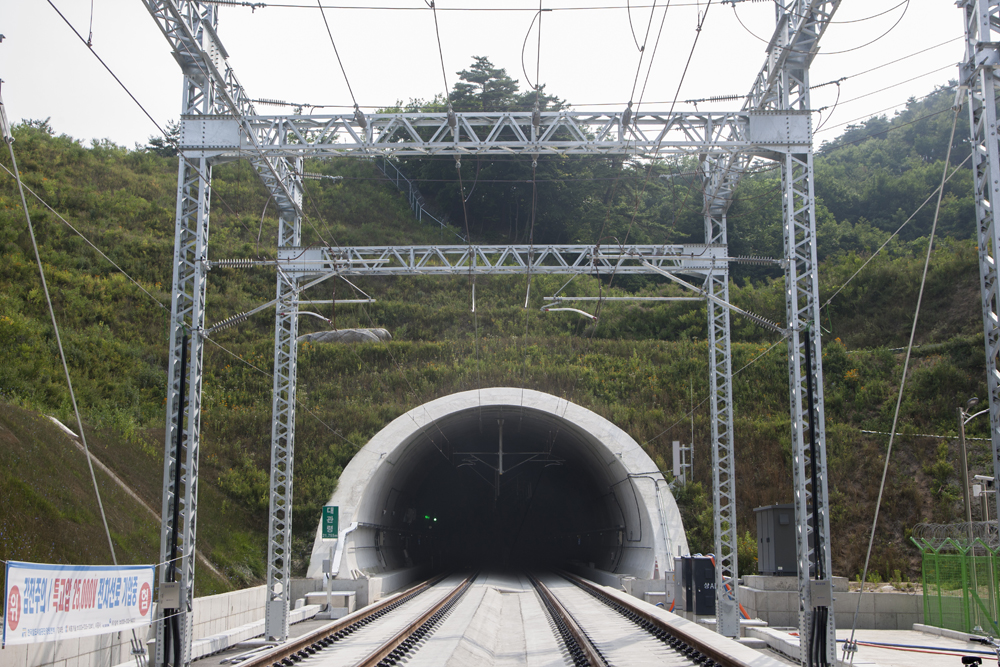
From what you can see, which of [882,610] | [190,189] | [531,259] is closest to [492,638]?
[531,259]

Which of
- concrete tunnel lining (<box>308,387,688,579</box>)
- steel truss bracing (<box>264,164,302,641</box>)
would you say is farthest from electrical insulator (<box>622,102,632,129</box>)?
concrete tunnel lining (<box>308,387,688,579</box>)

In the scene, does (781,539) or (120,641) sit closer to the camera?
(120,641)

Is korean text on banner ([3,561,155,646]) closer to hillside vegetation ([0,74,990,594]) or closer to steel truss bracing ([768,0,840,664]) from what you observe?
hillside vegetation ([0,74,990,594])

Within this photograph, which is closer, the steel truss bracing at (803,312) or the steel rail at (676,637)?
the steel rail at (676,637)

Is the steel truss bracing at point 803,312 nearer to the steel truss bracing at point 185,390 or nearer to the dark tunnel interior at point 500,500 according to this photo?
the steel truss bracing at point 185,390

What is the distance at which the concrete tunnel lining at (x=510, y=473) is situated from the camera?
75.3 ft

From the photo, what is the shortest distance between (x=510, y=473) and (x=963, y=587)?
99.2 ft

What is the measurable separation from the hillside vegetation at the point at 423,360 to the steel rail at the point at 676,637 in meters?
7.69

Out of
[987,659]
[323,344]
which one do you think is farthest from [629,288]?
[987,659]

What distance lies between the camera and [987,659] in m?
11.1

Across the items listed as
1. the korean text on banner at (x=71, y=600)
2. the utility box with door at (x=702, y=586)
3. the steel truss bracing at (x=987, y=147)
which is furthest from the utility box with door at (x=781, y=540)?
the korean text on banner at (x=71, y=600)

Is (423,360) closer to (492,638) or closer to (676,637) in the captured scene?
(492,638)

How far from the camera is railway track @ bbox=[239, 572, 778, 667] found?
11031 mm

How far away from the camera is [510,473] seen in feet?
142
